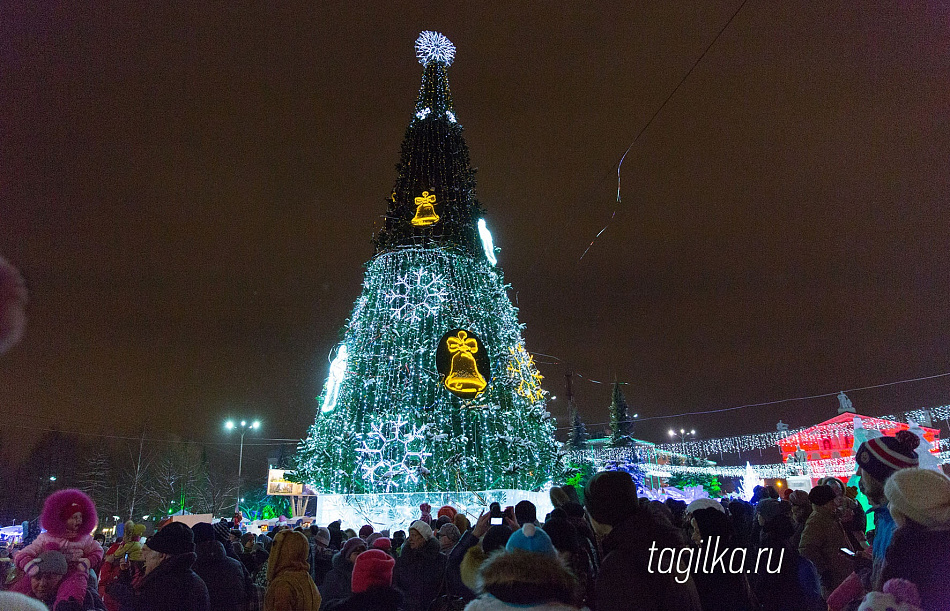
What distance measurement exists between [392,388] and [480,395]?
8.33 feet

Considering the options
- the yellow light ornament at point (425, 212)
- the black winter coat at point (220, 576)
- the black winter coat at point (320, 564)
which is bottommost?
the black winter coat at point (320, 564)

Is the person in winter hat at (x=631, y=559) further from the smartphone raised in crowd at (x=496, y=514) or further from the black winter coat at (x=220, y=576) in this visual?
the black winter coat at (x=220, y=576)

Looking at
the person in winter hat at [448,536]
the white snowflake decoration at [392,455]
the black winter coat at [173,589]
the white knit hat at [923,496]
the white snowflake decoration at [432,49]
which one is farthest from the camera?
the white snowflake decoration at [432,49]

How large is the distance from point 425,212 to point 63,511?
13373 mm

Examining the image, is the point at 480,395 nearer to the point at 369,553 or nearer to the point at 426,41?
the point at 369,553

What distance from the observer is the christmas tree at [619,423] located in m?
44.4

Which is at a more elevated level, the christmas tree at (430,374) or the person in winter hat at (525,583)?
the christmas tree at (430,374)

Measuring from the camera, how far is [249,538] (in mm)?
7422

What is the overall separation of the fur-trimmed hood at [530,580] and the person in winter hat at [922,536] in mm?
1743

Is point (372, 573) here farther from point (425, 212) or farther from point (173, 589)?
point (425, 212)

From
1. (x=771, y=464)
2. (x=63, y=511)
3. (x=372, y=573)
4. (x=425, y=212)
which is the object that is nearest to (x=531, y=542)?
(x=372, y=573)

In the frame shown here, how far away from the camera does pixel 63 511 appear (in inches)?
178

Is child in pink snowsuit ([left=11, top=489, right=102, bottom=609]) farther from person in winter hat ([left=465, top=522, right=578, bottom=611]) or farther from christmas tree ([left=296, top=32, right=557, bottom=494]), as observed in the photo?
christmas tree ([left=296, top=32, right=557, bottom=494])

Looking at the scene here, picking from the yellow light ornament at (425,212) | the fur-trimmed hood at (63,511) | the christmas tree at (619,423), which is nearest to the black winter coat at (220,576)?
the fur-trimmed hood at (63,511)
